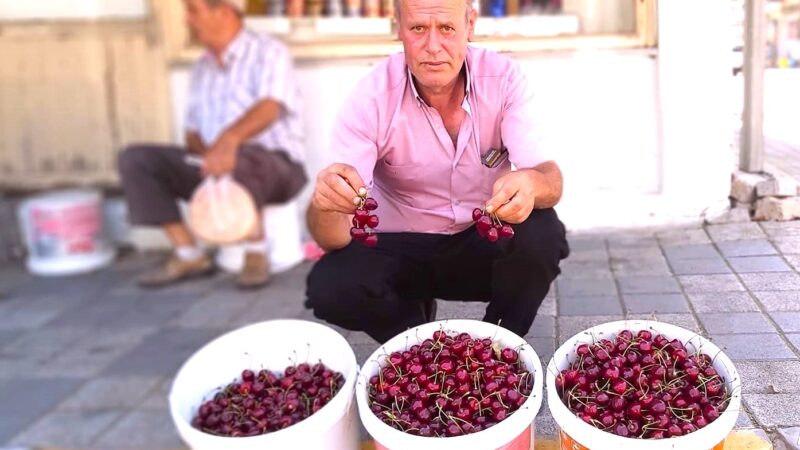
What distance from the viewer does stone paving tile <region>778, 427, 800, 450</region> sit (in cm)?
123

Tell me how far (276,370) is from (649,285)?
0.85 meters

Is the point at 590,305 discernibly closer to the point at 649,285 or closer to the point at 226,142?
the point at 649,285

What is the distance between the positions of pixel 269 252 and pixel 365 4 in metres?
1.18

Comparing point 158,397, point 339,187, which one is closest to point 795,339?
point 339,187

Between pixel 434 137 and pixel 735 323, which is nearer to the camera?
pixel 735 323

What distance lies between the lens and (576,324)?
1.42m

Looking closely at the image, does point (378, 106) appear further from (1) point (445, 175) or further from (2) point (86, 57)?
(2) point (86, 57)

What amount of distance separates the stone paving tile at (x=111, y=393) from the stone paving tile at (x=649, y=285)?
1711mm

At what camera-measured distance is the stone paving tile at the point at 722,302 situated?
126cm

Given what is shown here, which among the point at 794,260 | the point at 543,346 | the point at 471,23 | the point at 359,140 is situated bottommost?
the point at 543,346

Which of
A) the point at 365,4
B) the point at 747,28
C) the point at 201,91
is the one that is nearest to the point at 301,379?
the point at 747,28

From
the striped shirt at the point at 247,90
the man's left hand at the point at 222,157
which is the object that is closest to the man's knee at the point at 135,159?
the striped shirt at the point at 247,90

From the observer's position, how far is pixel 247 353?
165 centimetres

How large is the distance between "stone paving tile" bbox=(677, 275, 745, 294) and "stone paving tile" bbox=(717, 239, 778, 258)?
0.04 metres
